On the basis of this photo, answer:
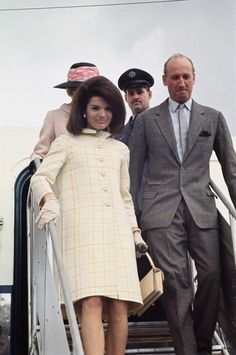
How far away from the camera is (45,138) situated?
3750mm

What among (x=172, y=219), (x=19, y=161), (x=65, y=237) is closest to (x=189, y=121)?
(x=172, y=219)

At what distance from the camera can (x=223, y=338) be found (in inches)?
150

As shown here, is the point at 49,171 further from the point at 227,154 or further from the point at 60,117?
the point at 227,154

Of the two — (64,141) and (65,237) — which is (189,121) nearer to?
(64,141)

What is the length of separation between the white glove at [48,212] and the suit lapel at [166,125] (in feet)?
2.97

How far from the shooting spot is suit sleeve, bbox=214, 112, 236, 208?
3.54 metres

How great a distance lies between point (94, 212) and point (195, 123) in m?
0.92

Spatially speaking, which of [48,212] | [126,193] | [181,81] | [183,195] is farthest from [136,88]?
[48,212]

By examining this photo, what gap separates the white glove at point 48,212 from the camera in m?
2.79

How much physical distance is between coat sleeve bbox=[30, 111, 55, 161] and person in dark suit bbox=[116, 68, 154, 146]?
66cm

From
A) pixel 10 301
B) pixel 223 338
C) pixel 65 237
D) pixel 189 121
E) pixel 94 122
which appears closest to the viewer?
pixel 65 237

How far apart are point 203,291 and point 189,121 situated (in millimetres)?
939

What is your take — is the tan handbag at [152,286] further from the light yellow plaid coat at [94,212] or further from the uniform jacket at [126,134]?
the uniform jacket at [126,134]

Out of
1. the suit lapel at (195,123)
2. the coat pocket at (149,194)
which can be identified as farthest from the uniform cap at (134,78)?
the coat pocket at (149,194)
